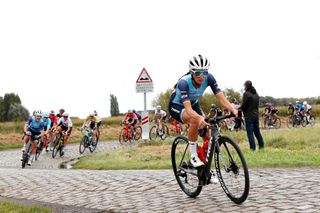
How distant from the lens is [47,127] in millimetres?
20984

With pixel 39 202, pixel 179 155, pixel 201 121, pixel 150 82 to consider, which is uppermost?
pixel 150 82

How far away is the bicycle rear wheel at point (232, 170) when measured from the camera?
6355 mm

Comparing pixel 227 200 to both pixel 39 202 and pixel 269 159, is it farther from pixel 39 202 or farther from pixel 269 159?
pixel 269 159

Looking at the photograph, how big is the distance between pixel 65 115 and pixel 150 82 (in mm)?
4576

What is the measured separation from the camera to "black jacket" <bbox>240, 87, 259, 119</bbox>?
574 inches

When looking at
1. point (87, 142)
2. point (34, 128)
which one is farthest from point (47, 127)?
point (87, 142)

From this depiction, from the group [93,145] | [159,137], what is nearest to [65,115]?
[93,145]

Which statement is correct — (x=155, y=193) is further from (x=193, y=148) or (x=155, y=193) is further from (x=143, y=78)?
(x=143, y=78)

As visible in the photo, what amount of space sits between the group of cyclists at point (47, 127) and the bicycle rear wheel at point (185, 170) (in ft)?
39.5

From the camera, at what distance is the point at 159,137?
31344mm

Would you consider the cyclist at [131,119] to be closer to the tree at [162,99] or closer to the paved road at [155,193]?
the paved road at [155,193]

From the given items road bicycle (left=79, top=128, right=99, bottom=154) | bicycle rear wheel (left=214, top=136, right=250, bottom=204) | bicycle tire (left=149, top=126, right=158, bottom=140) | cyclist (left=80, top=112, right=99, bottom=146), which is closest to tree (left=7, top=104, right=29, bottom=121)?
bicycle tire (left=149, top=126, right=158, bottom=140)

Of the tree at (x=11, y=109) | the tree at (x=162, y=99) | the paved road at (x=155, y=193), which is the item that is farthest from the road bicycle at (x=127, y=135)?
the tree at (x=11, y=109)

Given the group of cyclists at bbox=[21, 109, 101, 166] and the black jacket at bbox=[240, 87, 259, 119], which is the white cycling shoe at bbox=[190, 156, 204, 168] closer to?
the black jacket at bbox=[240, 87, 259, 119]
